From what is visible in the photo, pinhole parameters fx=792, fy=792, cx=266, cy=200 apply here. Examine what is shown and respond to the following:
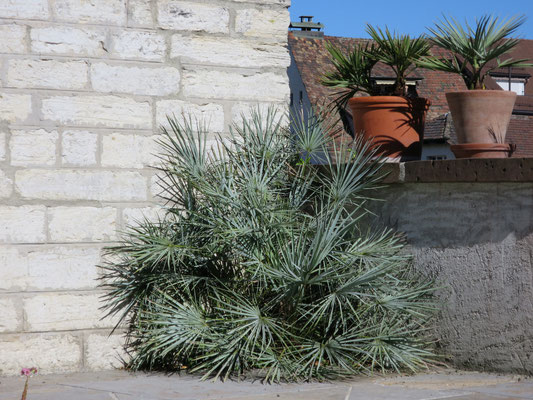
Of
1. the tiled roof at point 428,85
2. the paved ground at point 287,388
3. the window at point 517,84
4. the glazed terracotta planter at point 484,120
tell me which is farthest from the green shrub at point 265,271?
the window at point 517,84

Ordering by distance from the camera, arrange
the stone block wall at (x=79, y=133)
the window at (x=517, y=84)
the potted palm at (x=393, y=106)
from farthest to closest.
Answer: the window at (x=517, y=84), the potted palm at (x=393, y=106), the stone block wall at (x=79, y=133)

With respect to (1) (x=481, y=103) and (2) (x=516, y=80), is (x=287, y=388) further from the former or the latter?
(2) (x=516, y=80)

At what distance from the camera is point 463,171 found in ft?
14.9

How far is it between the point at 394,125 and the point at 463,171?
Result: 1.08m

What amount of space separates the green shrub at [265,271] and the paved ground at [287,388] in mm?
132

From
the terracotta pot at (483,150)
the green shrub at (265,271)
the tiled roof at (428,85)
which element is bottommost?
the green shrub at (265,271)

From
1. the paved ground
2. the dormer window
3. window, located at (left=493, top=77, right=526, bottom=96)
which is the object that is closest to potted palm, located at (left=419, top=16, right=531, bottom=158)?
the paved ground

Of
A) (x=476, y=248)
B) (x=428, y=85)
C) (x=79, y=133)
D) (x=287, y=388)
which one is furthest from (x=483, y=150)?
(x=428, y=85)

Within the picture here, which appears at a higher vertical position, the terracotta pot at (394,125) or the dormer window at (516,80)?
the dormer window at (516,80)

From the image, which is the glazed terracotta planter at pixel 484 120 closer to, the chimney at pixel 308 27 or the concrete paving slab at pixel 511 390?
the concrete paving slab at pixel 511 390

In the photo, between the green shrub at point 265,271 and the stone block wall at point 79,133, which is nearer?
the green shrub at point 265,271

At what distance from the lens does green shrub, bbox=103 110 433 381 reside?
4402 millimetres

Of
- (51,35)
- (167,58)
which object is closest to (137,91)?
(167,58)

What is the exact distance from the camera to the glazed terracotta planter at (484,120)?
4.96 metres
